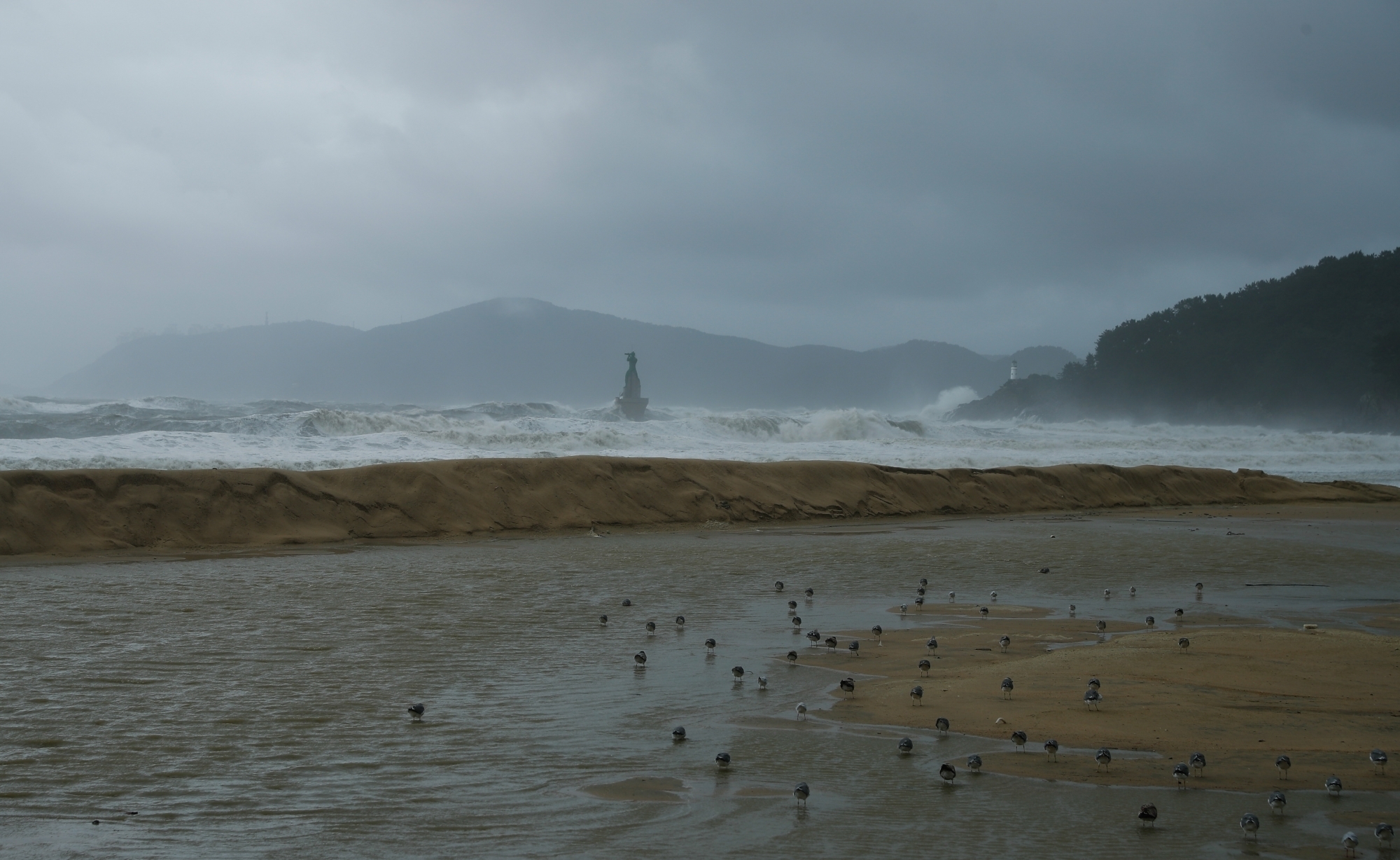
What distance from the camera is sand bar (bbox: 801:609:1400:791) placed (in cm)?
354

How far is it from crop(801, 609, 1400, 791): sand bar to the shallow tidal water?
0.19 meters

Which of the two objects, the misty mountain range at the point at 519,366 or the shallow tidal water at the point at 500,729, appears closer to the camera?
the shallow tidal water at the point at 500,729

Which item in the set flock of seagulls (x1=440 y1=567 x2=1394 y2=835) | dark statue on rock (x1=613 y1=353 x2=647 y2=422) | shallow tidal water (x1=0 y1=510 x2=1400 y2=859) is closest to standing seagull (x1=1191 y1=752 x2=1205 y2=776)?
flock of seagulls (x1=440 y1=567 x2=1394 y2=835)

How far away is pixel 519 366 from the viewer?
392 feet

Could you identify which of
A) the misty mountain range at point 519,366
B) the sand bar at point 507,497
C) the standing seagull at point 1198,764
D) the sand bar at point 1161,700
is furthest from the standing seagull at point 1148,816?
the misty mountain range at point 519,366

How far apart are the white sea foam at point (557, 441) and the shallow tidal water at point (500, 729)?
7.44 metres

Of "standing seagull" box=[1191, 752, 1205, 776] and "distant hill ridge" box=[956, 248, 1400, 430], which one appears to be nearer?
"standing seagull" box=[1191, 752, 1205, 776]

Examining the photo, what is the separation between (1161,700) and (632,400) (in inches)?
1547

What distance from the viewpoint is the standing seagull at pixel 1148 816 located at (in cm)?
292

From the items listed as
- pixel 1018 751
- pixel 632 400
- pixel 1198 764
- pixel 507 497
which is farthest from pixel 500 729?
pixel 632 400

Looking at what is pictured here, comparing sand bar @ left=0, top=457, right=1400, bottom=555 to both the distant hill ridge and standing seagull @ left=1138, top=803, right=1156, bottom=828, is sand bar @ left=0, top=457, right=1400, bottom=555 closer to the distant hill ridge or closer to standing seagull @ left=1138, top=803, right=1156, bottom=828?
standing seagull @ left=1138, top=803, right=1156, bottom=828

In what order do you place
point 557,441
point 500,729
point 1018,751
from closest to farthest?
point 1018,751 → point 500,729 → point 557,441

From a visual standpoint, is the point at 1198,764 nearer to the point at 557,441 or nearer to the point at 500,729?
the point at 500,729

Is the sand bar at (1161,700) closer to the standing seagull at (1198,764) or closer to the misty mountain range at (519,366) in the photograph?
the standing seagull at (1198,764)
